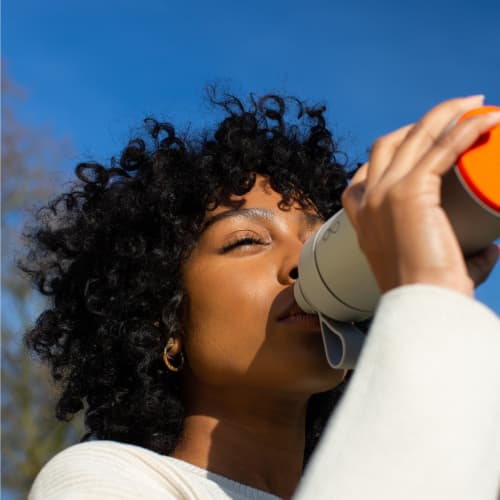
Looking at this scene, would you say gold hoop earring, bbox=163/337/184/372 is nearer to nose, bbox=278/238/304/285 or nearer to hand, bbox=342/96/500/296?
nose, bbox=278/238/304/285

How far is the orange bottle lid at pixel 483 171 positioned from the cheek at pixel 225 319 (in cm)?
86

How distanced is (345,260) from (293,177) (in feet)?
2.96

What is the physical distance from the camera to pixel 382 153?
1187 millimetres

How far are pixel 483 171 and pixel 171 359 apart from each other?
1.32m

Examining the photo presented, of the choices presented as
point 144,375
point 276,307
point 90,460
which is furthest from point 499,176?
point 144,375

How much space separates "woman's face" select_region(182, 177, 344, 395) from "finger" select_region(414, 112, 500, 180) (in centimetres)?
79

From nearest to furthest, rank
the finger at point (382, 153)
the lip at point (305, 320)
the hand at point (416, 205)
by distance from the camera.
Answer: the hand at point (416, 205), the finger at point (382, 153), the lip at point (305, 320)

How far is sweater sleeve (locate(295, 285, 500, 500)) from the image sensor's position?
37.3 inches

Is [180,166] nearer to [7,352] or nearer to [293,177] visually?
[293,177]

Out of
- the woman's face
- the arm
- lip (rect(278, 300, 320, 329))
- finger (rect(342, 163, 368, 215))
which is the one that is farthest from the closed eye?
the arm

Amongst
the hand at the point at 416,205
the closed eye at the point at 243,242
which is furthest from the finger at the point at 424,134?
the closed eye at the point at 243,242

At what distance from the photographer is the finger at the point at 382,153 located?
116 cm

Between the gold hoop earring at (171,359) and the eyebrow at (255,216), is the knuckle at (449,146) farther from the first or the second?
the gold hoop earring at (171,359)

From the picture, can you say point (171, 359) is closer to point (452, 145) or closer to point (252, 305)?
point (252, 305)
